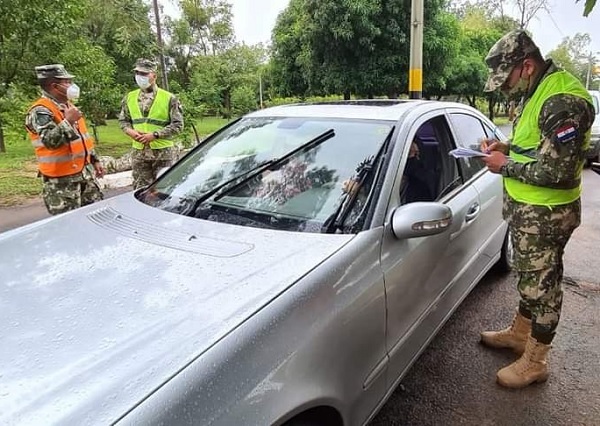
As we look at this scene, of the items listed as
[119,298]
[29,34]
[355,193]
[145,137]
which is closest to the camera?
[119,298]

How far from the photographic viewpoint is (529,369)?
255 cm

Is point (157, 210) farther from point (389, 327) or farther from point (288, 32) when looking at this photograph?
point (288, 32)

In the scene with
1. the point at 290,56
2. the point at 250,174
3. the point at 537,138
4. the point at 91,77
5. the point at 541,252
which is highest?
the point at 290,56

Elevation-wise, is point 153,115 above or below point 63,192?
above

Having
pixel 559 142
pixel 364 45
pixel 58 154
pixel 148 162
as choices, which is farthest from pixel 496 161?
pixel 364 45

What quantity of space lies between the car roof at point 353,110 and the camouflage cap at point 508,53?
46 cm

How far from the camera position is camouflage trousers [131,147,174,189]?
4883 mm

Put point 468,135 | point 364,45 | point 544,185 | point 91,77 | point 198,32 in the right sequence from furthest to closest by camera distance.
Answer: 1. point 198,32
2. point 364,45
3. point 91,77
4. point 468,135
5. point 544,185

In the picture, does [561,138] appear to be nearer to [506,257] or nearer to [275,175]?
[275,175]

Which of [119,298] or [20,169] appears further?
[20,169]

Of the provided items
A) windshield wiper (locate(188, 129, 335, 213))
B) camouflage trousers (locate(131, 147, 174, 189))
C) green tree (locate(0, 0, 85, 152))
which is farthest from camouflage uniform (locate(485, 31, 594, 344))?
green tree (locate(0, 0, 85, 152))

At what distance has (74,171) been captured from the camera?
3920 millimetres

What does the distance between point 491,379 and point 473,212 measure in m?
0.97

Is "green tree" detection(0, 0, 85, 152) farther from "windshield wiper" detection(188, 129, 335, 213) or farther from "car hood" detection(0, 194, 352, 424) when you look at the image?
"windshield wiper" detection(188, 129, 335, 213)
